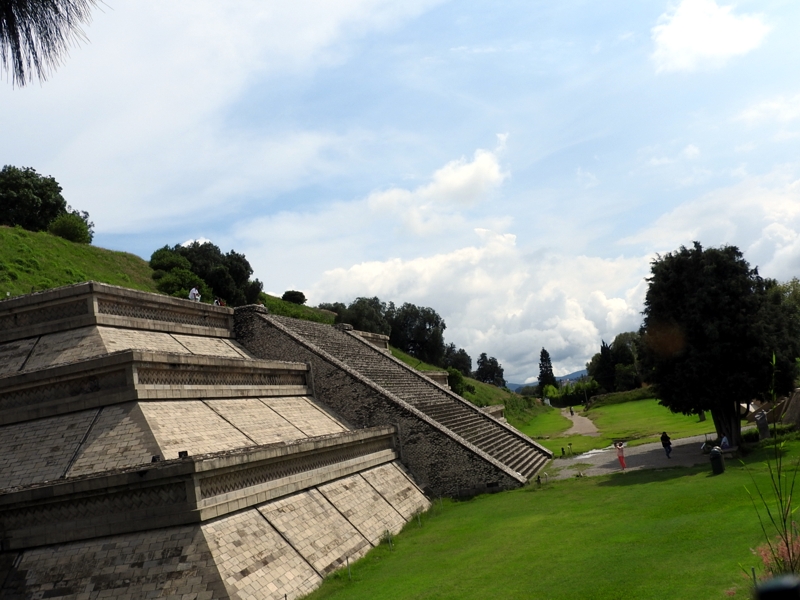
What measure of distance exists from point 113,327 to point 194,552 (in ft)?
23.0

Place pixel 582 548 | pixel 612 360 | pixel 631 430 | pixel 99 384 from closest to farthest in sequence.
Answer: pixel 582 548 < pixel 99 384 < pixel 631 430 < pixel 612 360

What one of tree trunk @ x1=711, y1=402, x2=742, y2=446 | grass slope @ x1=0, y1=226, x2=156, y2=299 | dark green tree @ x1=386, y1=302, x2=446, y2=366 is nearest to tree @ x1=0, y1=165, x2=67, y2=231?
grass slope @ x1=0, y1=226, x2=156, y2=299

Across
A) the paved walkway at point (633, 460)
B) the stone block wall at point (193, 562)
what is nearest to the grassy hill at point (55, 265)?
the stone block wall at point (193, 562)

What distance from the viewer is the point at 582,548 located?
32.4 ft

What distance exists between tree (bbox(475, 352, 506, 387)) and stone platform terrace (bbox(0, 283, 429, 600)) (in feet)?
309

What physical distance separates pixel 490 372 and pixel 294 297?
56.6 m

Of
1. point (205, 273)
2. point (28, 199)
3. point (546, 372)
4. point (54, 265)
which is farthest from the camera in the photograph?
point (546, 372)

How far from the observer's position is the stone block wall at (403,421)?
53.2 feet

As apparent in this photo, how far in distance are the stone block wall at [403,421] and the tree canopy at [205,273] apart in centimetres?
1351

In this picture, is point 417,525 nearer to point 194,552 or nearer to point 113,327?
point 194,552

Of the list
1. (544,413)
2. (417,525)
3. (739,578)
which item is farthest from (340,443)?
(544,413)

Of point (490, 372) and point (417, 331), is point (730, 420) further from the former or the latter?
point (490, 372)

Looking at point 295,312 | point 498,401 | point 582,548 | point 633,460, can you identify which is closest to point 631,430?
point 633,460

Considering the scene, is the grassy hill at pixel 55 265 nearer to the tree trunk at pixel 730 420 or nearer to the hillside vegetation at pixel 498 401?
the hillside vegetation at pixel 498 401
